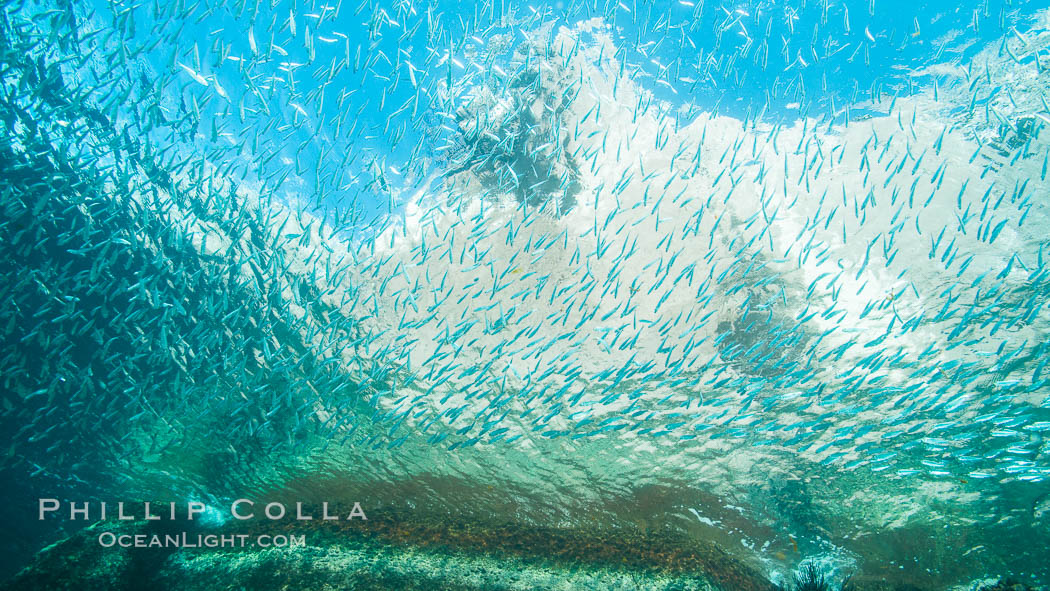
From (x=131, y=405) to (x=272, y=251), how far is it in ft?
24.8

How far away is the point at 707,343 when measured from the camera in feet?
30.9

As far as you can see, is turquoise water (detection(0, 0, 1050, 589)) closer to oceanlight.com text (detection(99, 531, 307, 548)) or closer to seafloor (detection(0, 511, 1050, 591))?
seafloor (detection(0, 511, 1050, 591))

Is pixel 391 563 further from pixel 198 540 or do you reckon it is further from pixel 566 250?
pixel 566 250

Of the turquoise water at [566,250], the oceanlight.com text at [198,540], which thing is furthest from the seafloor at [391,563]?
the turquoise water at [566,250]

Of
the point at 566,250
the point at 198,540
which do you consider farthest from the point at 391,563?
the point at 566,250

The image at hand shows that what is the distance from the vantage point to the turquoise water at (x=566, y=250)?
22.6ft

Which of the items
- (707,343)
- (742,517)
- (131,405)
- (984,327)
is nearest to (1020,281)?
(984,327)

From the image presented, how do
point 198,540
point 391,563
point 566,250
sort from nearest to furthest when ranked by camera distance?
point 391,563, point 566,250, point 198,540

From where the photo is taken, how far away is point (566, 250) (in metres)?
9.08

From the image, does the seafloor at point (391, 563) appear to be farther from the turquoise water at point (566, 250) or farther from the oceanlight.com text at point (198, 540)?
the turquoise water at point (566, 250)

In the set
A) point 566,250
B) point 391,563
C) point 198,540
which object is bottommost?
point 391,563

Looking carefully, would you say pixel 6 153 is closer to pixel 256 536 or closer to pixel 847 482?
pixel 256 536

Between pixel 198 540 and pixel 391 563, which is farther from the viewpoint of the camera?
pixel 198 540

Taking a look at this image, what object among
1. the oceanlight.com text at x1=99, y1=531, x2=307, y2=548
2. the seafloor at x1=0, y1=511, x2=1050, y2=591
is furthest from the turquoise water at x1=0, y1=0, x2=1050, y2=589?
the oceanlight.com text at x1=99, y1=531, x2=307, y2=548
